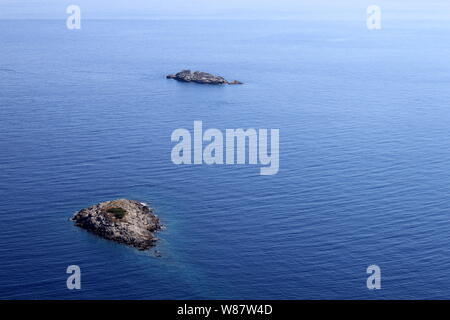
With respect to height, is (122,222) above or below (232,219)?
above

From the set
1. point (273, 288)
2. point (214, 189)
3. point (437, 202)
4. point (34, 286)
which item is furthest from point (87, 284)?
point (437, 202)

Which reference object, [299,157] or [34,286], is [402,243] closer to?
[299,157]

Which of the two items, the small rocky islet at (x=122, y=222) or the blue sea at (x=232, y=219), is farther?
the small rocky islet at (x=122, y=222)

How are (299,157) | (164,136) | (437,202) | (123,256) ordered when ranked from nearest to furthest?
(123,256), (437,202), (299,157), (164,136)

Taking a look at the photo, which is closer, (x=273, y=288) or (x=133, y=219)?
(x=273, y=288)

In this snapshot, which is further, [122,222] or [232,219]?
[232,219]

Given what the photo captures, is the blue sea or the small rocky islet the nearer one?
the blue sea
